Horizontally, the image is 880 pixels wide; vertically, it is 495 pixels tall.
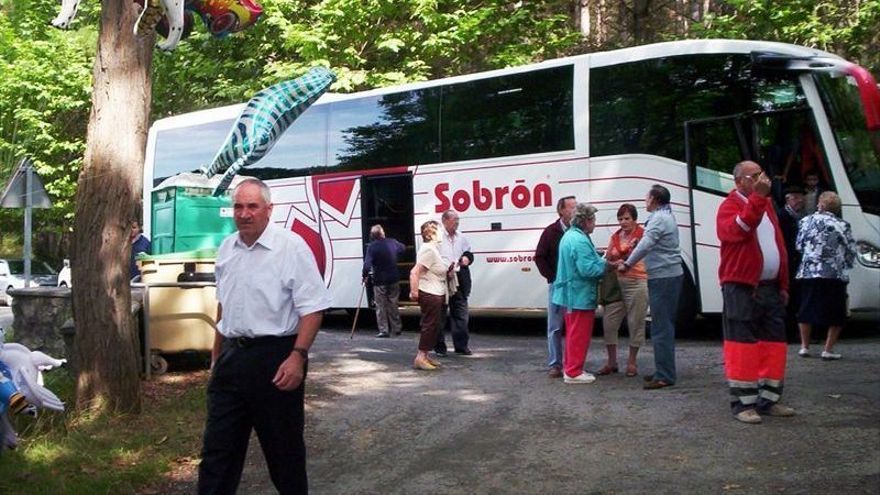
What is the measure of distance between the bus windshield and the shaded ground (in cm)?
232

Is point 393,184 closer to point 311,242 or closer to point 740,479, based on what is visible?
point 311,242

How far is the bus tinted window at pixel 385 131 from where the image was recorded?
16.1m

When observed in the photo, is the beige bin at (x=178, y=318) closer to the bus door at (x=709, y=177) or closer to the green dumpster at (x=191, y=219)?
the bus door at (x=709, y=177)

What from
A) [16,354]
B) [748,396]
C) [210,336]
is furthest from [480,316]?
[16,354]

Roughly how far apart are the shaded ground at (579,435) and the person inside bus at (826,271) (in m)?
0.44

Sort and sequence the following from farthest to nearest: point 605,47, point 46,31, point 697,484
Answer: point 46,31, point 605,47, point 697,484

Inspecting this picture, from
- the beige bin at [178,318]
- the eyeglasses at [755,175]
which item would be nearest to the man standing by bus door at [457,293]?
the beige bin at [178,318]

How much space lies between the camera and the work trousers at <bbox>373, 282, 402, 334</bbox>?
15.8 metres

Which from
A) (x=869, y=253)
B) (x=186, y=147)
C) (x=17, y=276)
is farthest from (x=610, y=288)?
(x=17, y=276)

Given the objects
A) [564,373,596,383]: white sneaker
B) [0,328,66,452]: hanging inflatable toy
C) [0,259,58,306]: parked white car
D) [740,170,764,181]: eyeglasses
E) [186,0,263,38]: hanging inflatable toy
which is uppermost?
[186,0,263,38]: hanging inflatable toy

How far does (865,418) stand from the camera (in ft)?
24.9

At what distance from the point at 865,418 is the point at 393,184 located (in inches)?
394

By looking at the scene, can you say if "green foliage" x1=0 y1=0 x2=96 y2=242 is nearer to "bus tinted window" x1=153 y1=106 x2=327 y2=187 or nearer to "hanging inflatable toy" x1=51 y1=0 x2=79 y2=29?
"bus tinted window" x1=153 y1=106 x2=327 y2=187

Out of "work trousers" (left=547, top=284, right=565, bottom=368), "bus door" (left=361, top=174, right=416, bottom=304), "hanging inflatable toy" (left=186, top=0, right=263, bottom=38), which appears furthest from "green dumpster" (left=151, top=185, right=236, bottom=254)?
"work trousers" (left=547, top=284, right=565, bottom=368)
